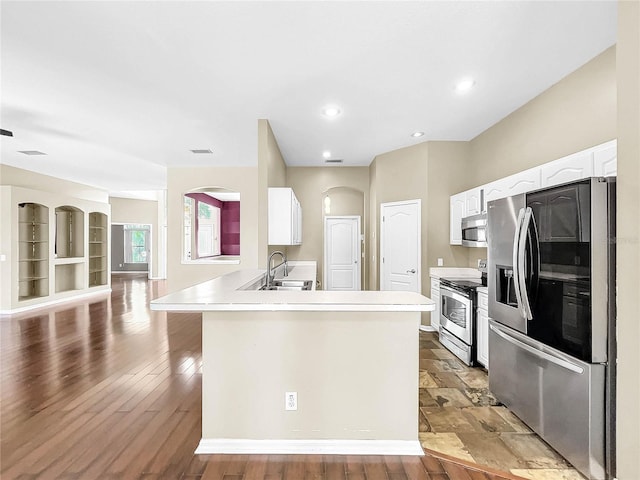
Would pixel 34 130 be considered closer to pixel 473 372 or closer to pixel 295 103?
pixel 295 103

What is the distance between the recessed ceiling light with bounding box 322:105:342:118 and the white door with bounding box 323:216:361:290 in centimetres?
278

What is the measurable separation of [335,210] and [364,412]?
185 inches

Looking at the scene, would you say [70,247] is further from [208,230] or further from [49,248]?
[208,230]

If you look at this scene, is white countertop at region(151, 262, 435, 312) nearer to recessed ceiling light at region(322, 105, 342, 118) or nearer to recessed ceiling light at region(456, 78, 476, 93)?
recessed ceiling light at region(456, 78, 476, 93)

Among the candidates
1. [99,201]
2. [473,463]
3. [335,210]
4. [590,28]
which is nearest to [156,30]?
[590,28]

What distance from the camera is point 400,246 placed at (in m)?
4.96

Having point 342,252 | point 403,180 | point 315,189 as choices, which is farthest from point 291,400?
point 315,189

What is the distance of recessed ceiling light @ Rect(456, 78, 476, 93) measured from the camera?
284cm

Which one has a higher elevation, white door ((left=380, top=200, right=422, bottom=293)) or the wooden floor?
white door ((left=380, top=200, right=422, bottom=293))

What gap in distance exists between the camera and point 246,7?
1952mm

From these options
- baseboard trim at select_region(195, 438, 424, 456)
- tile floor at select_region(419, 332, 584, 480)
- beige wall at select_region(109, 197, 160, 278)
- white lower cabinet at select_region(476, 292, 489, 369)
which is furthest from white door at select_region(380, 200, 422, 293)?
beige wall at select_region(109, 197, 160, 278)

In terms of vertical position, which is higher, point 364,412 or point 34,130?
point 34,130

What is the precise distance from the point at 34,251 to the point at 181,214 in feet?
11.0

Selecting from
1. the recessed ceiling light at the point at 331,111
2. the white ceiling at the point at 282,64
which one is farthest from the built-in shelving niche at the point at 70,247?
the recessed ceiling light at the point at 331,111
